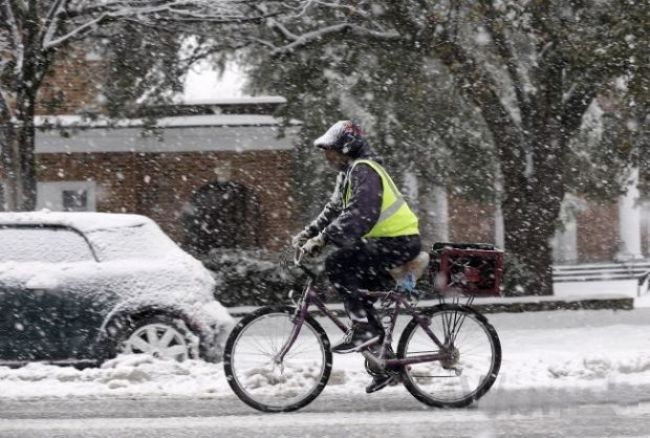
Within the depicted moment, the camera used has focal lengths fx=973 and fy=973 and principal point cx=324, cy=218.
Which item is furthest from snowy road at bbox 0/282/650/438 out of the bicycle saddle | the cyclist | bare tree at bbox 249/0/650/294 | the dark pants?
bare tree at bbox 249/0/650/294

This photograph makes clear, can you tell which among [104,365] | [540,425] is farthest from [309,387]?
[104,365]

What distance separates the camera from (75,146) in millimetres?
21172

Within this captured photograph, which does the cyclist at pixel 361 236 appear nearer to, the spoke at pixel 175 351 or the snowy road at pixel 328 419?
the snowy road at pixel 328 419

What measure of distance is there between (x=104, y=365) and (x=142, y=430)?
2.23 m

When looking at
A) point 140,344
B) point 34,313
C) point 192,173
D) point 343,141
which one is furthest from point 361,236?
point 192,173

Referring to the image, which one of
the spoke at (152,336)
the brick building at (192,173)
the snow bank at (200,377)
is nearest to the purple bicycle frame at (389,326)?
the snow bank at (200,377)

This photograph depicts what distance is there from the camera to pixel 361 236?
19.5 feet

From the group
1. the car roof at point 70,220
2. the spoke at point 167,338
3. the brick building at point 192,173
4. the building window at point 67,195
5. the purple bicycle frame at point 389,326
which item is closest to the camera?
the purple bicycle frame at point 389,326

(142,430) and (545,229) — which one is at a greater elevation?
(545,229)

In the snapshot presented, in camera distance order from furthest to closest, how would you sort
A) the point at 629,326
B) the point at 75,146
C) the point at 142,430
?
the point at 75,146, the point at 629,326, the point at 142,430

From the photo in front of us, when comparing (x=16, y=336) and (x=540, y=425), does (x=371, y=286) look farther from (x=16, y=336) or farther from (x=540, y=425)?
(x=16, y=336)

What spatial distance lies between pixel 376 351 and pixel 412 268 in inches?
22.7

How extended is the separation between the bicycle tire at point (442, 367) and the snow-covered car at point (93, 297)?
2.50 meters

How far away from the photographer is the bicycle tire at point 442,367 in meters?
6.24
